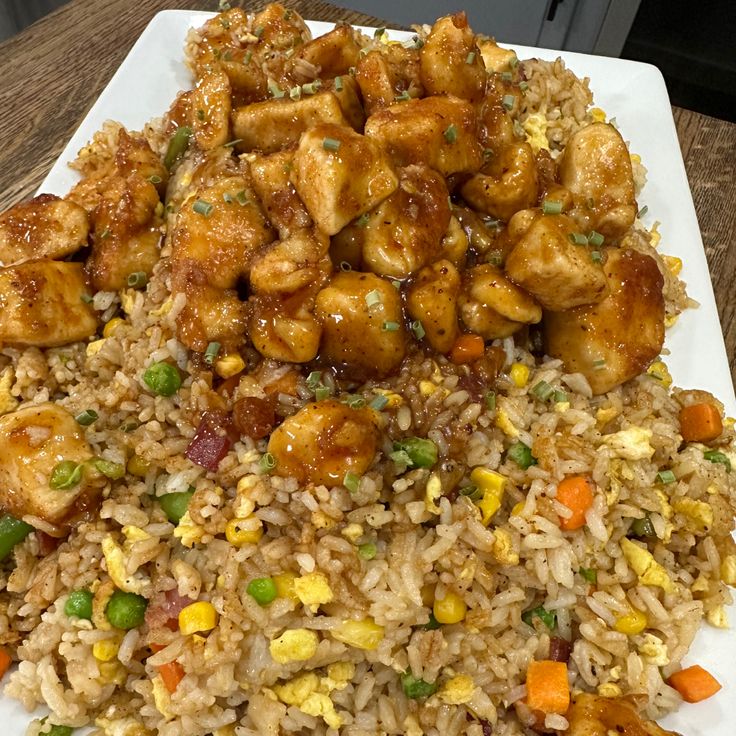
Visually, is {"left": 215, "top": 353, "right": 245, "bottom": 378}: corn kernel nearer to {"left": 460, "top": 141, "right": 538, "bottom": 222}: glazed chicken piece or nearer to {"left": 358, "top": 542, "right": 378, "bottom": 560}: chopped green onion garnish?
{"left": 358, "top": 542, "right": 378, "bottom": 560}: chopped green onion garnish

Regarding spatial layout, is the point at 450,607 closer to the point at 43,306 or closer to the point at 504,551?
the point at 504,551

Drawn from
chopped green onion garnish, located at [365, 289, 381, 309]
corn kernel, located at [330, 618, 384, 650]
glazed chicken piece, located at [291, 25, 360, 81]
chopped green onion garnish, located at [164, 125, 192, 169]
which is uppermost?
glazed chicken piece, located at [291, 25, 360, 81]

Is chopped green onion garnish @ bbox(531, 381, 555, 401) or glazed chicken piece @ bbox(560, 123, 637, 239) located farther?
glazed chicken piece @ bbox(560, 123, 637, 239)

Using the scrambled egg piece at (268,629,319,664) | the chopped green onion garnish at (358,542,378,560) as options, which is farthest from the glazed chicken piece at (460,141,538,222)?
the scrambled egg piece at (268,629,319,664)

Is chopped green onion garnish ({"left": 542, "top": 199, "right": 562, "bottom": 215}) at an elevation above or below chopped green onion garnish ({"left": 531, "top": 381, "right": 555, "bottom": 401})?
above

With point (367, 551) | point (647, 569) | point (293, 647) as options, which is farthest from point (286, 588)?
point (647, 569)

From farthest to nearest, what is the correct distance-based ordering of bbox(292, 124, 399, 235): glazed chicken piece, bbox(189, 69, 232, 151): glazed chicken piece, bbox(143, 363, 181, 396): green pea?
1. bbox(189, 69, 232, 151): glazed chicken piece
2. bbox(143, 363, 181, 396): green pea
3. bbox(292, 124, 399, 235): glazed chicken piece

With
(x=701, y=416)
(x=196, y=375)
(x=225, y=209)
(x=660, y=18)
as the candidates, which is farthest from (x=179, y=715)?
(x=660, y=18)
